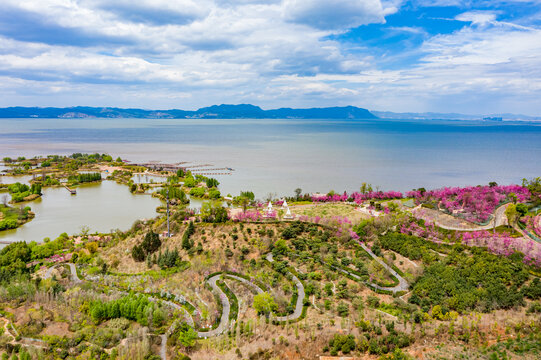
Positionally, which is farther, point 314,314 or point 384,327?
point 314,314

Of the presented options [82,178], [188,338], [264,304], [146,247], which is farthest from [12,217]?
[264,304]

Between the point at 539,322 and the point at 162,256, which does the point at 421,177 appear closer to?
the point at 539,322

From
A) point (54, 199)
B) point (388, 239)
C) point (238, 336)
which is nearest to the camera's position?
point (238, 336)

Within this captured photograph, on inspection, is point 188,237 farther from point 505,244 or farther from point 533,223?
point 533,223

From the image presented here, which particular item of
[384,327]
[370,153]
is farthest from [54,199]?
[370,153]

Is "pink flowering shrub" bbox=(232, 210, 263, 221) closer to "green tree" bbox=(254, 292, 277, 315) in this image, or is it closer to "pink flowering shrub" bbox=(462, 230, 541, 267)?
"green tree" bbox=(254, 292, 277, 315)
